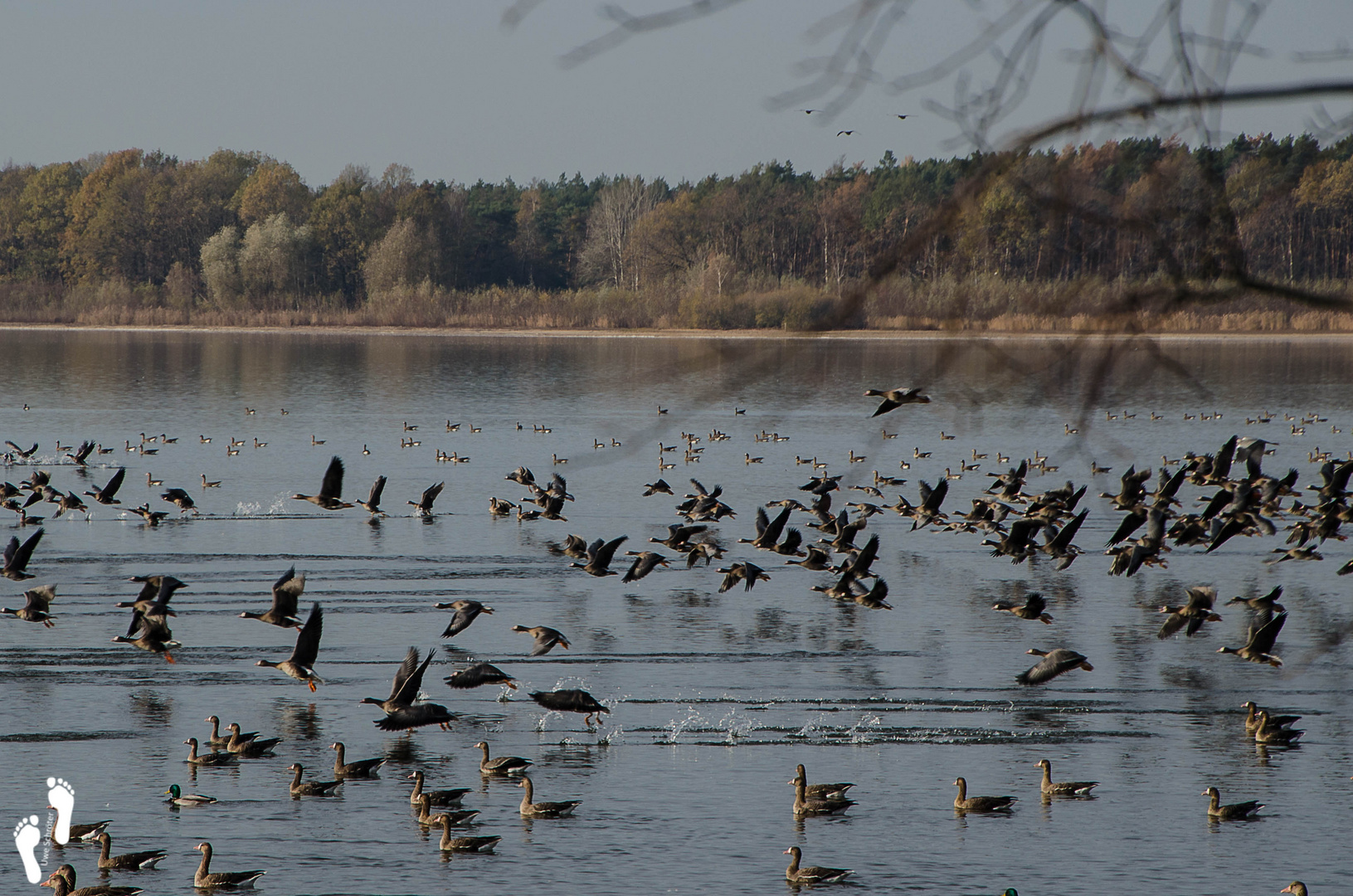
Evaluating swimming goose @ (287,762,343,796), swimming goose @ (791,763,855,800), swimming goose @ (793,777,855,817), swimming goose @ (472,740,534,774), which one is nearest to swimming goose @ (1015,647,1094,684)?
swimming goose @ (791,763,855,800)

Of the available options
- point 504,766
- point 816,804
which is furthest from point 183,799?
point 816,804

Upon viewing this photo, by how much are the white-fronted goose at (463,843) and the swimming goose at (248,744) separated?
3327 millimetres

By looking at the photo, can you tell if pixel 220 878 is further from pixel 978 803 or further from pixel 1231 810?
pixel 1231 810

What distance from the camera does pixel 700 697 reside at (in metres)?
20.4

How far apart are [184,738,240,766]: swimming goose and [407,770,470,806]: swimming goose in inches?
96.1

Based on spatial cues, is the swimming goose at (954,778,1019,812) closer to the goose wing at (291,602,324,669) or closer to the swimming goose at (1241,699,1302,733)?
the swimming goose at (1241,699,1302,733)

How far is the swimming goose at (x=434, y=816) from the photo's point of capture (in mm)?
16094

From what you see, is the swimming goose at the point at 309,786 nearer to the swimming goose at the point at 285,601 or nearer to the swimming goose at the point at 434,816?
the swimming goose at the point at 434,816

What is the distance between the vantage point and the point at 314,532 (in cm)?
3341

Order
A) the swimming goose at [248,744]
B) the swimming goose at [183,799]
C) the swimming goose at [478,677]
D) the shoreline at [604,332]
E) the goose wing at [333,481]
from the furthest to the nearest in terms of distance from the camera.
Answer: the shoreline at [604,332] → the goose wing at [333,481] → the swimming goose at [478,677] → the swimming goose at [248,744] → the swimming goose at [183,799]

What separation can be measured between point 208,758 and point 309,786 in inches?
63.7

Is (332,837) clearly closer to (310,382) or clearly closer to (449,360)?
(310,382)

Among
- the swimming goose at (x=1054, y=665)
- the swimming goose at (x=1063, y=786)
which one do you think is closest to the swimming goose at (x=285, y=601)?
the swimming goose at (x=1054, y=665)

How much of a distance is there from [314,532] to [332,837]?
18315mm
